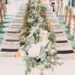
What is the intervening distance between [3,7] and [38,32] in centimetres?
680

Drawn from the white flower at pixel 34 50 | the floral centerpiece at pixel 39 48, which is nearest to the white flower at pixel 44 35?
the floral centerpiece at pixel 39 48

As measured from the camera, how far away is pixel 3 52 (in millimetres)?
7480

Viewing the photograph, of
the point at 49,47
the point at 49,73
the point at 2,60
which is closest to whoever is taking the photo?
the point at 49,47

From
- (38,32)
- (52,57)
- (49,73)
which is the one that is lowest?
(49,73)

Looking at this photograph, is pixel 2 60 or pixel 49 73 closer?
pixel 49 73

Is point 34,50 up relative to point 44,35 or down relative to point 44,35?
down

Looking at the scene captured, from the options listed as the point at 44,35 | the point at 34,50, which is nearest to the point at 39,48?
the point at 34,50

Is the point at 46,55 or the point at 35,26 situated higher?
the point at 35,26

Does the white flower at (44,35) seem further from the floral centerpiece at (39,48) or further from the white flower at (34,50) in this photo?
the white flower at (34,50)

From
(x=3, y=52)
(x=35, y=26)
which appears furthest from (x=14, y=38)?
(x=35, y=26)

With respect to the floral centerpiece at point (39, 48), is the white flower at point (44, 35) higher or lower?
higher

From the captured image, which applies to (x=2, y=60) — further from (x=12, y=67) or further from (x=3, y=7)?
(x=3, y=7)

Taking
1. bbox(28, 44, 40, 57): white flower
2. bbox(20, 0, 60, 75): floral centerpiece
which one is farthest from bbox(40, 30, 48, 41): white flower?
bbox(28, 44, 40, 57): white flower

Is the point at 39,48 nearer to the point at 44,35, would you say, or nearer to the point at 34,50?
the point at 34,50
